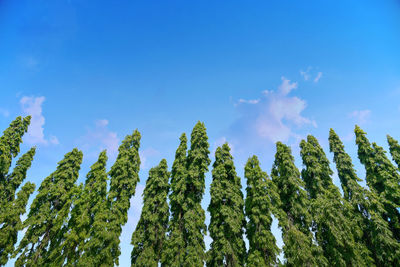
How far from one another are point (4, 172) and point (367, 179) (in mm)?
44281

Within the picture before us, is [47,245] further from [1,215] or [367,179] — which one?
[367,179]

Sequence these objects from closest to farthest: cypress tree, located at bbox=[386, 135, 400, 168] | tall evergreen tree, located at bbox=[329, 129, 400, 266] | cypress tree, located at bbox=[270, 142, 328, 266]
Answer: cypress tree, located at bbox=[270, 142, 328, 266] → tall evergreen tree, located at bbox=[329, 129, 400, 266] → cypress tree, located at bbox=[386, 135, 400, 168]

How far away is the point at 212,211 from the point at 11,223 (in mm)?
22187

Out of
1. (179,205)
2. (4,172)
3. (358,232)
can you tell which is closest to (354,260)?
(358,232)

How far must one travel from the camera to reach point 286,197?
22.0 metres

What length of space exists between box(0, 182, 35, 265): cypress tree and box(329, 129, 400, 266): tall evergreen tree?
117ft

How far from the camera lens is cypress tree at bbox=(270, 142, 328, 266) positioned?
1714 cm

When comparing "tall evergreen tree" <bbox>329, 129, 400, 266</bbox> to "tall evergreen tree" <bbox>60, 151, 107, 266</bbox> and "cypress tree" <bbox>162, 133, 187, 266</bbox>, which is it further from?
"tall evergreen tree" <bbox>60, 151, 107, 266</bbox>

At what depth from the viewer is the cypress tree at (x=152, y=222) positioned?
18.8 m

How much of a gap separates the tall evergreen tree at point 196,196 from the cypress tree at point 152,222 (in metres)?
2.96

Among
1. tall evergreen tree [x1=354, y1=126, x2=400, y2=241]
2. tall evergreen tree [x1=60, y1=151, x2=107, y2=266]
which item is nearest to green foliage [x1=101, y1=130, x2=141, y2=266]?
tall evergreen tree [x1=60, y1=151, x2=107, y2=266]

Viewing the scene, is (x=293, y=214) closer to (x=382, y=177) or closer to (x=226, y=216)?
(x=226, y=216)

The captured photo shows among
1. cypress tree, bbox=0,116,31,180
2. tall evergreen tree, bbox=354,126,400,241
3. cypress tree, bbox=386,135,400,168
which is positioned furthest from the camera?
cypress tree, bbox=0,116,31,180

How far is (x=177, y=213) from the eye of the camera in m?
20.9
